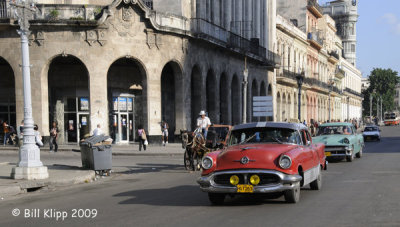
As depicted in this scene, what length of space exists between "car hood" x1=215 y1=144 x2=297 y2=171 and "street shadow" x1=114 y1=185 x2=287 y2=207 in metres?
0.97

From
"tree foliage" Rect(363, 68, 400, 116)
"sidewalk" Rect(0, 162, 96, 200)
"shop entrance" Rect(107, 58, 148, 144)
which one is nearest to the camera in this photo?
"sidewalk" Rect(0, 162, 96, 200)

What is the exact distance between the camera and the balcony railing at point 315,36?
7888cm

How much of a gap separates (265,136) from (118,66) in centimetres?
2747

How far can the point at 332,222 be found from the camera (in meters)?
8.51

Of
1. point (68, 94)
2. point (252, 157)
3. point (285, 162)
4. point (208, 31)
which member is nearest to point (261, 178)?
point (252, 157)

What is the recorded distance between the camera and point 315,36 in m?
82.6

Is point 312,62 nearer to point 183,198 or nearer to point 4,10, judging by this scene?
point 4,10

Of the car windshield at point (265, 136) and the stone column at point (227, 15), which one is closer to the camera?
the car windshield at point (265, 136)

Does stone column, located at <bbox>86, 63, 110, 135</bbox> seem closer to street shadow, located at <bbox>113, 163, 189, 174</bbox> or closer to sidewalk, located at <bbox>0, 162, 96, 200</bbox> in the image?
street shadow, located at <bbox>113, 163, 189, 174</bbox>

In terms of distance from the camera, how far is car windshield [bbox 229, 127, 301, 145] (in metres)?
11.3

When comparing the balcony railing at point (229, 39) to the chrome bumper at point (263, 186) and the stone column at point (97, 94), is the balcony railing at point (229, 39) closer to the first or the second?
the stone column at point (97, 94)

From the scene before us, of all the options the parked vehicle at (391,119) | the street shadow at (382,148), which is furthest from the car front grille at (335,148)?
the parked vehicle at (391,119)

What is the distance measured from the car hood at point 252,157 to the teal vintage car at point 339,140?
11912 mm

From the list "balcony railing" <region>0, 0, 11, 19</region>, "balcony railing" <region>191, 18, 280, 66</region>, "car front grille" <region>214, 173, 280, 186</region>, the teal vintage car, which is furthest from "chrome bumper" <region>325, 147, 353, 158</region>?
"balcony railing" <region>0, 0, 11, 19</region>
